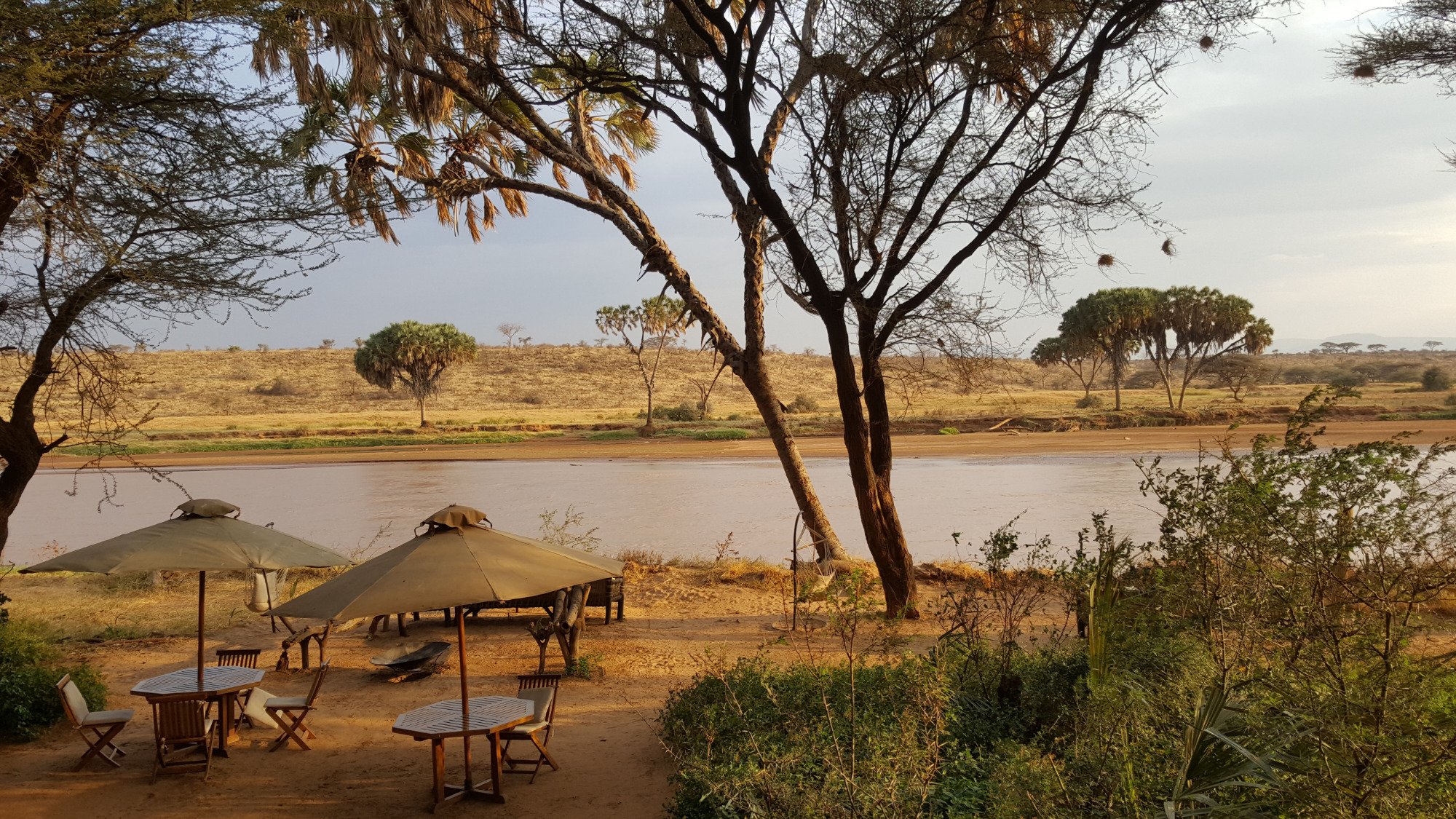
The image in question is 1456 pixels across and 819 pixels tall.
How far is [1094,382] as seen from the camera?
3514 inches

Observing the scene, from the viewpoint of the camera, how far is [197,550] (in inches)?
291

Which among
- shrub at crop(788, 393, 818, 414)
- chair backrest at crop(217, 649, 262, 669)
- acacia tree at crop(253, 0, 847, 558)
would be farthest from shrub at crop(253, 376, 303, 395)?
chair backrest at crop(217, 649, 262, 669)

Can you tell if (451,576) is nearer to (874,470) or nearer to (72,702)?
(72,702)

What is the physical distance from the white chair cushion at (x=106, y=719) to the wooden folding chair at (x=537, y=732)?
2920mm

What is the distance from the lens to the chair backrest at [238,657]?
28.7ft

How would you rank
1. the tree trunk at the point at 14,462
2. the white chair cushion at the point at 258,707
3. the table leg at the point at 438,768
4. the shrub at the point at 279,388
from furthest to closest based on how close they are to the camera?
the shrub at the point at 279,388
the tree trunk at the point at 14,462
the white chair cushion at the point at 258,707
the table leg at the point at 438,768

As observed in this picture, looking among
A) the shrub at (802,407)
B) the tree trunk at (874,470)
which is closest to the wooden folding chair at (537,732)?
the tree trunk at (874,470)

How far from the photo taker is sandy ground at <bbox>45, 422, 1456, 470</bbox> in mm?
35625

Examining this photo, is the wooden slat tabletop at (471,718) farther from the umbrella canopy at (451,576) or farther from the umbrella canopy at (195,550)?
the umbrella canopy at (195,550)

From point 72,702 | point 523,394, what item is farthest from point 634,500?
point 523,394

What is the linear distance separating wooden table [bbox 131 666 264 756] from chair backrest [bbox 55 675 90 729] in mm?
365

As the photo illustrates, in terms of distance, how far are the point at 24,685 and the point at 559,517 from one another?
1367cm

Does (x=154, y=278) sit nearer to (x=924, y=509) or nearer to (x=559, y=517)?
(x=559, y=517)

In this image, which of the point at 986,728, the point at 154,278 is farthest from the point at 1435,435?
the point at 154,278
